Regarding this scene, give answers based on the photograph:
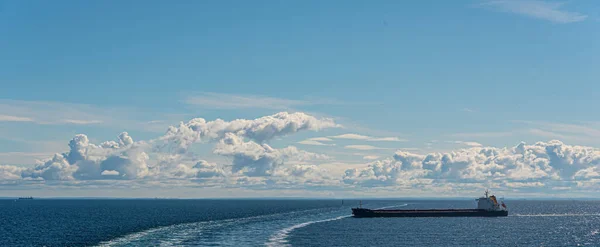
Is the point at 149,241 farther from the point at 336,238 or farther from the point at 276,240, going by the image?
the point at 336,238

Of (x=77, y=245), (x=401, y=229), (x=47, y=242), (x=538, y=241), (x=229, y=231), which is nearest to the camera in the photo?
(x=77, y=245)

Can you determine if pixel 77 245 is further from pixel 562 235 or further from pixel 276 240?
pixel 562 235

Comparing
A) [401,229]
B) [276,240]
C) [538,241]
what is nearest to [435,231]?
[401,229]

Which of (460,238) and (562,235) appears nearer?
(460,238)

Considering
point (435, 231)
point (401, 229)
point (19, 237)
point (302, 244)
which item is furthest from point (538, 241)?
point (19, 237)

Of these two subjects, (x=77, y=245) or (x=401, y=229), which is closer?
(x=77, y=245)

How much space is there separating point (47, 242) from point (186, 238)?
24577mm

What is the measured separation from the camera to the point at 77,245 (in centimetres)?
9969

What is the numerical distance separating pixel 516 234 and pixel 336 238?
43.3 metres

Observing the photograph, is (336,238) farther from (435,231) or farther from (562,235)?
(562,235)

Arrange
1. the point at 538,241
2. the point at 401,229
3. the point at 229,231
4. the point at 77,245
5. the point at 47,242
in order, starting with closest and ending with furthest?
the point at 77,245, the point at 47,242, the point at 538,241, the point at 229,231, the point at 401,229

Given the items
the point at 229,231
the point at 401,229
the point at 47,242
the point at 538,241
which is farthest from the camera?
the point at 401,229

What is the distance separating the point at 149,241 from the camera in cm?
10481

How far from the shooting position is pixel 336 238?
11506cm
